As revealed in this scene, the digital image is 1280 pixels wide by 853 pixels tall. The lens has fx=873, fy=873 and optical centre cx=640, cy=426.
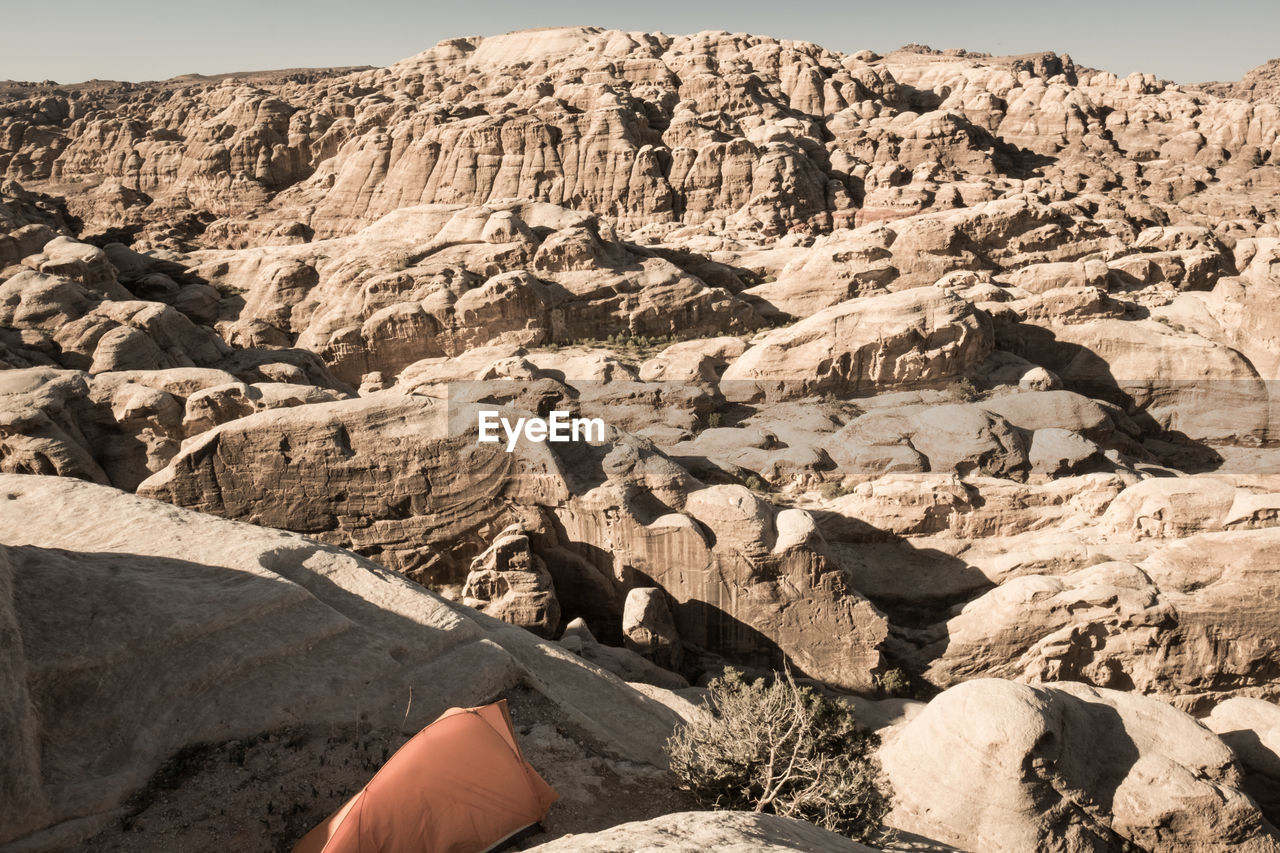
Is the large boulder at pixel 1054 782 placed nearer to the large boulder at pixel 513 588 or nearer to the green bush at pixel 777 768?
the green bush at pixel 777 768

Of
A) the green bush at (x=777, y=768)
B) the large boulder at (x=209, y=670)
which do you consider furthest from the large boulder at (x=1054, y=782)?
the large boulder at (x=209, y=670)

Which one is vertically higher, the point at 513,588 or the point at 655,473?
the point at 655,473

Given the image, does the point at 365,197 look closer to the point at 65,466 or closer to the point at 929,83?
the point at 65,466

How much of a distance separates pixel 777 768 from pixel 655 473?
8046mm

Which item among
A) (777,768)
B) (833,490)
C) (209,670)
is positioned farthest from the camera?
(833,490)

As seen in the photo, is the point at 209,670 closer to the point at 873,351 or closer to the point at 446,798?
the point at 446,798

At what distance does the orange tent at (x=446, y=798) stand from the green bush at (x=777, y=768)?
165 centimetres

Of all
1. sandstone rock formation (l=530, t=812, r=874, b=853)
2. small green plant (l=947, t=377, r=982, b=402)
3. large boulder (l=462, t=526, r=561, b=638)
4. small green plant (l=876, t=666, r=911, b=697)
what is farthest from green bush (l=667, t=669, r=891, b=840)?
small green plant (l=947, t=377, r=982, b=402)

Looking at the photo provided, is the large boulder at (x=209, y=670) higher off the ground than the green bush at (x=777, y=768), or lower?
higher

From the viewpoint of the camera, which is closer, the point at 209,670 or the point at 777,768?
the point at 209,670

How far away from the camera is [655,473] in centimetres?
1667

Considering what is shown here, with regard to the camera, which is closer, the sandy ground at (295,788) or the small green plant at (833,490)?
the sandy ground at (295,788)

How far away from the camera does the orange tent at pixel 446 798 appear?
7609 mm

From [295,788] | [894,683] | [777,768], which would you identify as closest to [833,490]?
[894,683]
